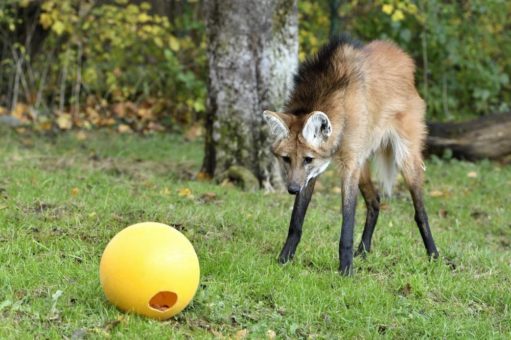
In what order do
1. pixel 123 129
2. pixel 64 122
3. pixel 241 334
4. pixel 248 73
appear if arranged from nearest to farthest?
pixel 241 334
pixel 248 73
pixel 64 122
pixel 123 129

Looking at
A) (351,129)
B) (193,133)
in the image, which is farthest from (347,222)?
(193,133)

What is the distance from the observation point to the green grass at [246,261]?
11.2ft

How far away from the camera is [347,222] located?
438 cm

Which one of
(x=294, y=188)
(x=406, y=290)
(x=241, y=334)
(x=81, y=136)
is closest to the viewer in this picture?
(x=241, y=334)

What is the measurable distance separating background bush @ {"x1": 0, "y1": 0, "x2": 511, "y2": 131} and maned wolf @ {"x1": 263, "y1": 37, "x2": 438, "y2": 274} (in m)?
4.49

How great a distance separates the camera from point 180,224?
489 centimetres

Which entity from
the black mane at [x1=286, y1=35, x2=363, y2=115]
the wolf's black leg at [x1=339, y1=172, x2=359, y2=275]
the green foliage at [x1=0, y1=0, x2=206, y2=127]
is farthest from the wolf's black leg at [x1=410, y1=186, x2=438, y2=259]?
the green foliage at [x1=0, y1=0, x2=206, y2=127]

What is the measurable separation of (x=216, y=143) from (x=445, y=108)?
15.0ft

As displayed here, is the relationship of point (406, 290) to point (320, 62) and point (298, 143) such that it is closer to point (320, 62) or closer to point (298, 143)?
point (298, 143)

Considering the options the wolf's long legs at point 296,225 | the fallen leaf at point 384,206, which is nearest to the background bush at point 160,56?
the fallen leaf at point 384,206

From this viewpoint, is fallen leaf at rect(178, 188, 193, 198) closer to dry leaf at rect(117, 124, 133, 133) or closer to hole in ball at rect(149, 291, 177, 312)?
hole in ball at rect(149, 291, 177, 312)

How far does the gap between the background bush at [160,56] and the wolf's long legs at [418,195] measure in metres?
4.64

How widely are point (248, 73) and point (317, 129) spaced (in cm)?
240

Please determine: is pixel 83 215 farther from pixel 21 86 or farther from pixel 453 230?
pixel 21 86
